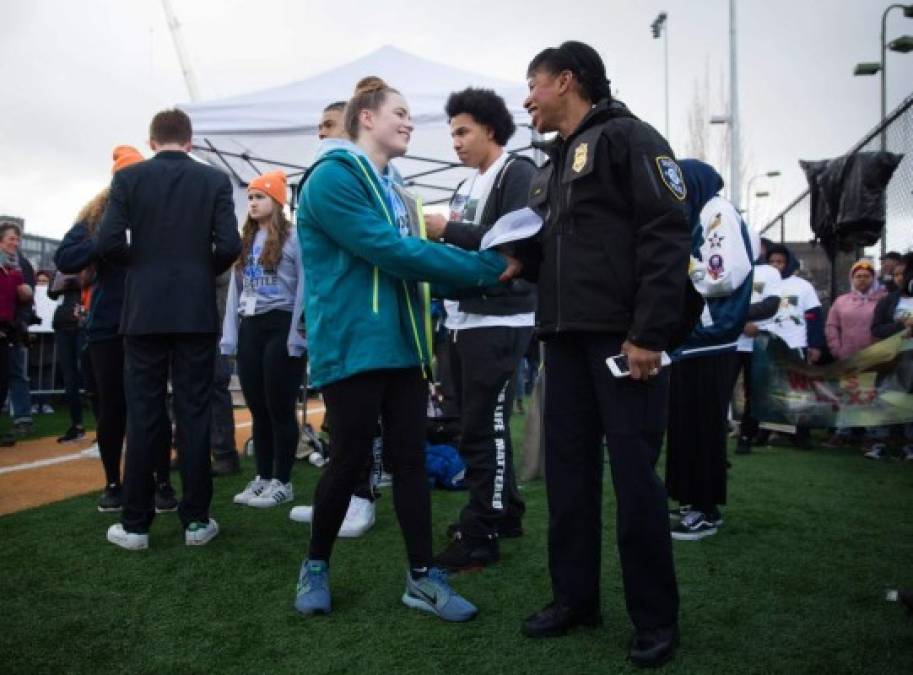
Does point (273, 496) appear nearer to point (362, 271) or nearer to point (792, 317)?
point (362, 271)

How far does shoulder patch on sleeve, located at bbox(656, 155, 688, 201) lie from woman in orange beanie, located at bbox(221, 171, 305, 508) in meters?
2.71

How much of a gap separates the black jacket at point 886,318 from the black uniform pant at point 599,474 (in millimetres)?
6307

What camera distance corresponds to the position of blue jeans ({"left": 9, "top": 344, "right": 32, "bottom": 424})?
8.71 m

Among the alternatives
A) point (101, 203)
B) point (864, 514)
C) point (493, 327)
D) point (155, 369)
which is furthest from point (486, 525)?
point (101, 203)

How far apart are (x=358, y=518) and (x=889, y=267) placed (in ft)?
21.0

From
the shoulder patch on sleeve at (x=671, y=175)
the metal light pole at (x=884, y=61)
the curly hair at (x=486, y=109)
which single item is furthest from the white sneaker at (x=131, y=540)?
the metal light pole at (x=884, y=61)

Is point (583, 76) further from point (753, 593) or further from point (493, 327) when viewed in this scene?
point (753, 593)

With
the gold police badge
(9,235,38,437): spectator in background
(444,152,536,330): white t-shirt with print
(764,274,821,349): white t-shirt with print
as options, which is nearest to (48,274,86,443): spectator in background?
(9,235,38,437): spectator in background

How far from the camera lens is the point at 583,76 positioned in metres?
2.73

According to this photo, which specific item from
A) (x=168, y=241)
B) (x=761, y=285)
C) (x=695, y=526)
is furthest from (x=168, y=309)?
(x=761, y=285)

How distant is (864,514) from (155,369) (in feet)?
13.6

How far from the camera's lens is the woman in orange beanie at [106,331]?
4391 mm

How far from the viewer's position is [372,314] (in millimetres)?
2805

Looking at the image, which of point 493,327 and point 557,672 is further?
point 493,327
